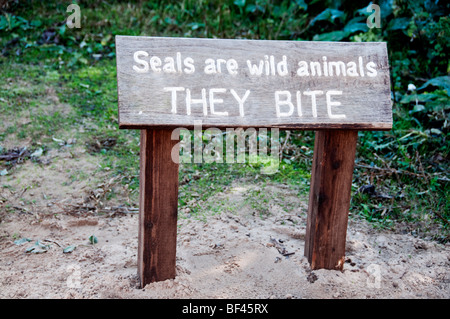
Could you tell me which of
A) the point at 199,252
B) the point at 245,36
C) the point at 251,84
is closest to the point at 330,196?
the point at 251,84

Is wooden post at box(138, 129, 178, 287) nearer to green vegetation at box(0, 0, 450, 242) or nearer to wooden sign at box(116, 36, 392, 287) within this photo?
wooden sign at box(116, 36, 392, 287)

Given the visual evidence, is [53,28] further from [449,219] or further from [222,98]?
[449,219]

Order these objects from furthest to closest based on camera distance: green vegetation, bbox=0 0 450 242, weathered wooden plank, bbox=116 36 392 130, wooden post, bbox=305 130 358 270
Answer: green vegetation, bbox=0 0 450 242, wooden post, bbox=305 130 358 270, weathered wooden plank, bbox=116 36 392 130

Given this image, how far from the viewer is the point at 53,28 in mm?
5871

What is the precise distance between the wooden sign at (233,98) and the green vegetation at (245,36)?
1104mm

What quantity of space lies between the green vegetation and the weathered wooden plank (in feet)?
4.39

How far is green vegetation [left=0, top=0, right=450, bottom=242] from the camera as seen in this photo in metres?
3.74

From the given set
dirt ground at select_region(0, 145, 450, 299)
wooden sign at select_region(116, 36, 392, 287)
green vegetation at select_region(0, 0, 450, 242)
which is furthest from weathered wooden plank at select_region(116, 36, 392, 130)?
green vegetation at select_region(0, 0, 450, 242)

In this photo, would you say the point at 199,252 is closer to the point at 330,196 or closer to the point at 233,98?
the point at 330,196

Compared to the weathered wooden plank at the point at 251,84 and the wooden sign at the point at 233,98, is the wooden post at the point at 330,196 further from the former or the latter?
the weathered wooden plank at the point at 251,84

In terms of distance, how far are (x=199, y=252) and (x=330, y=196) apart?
87cm

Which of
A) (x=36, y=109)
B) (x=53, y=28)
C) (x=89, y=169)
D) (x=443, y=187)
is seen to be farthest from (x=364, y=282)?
(x=53, y=28)

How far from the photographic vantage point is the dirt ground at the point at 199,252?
2496 millimetres

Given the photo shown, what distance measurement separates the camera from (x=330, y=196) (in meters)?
2.51
